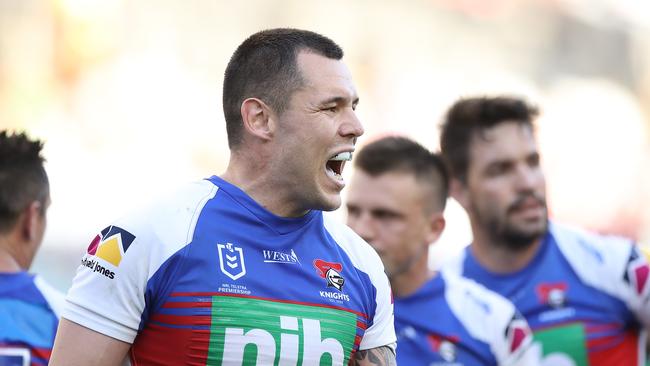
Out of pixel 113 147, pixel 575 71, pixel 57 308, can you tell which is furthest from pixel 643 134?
pixel 57 308

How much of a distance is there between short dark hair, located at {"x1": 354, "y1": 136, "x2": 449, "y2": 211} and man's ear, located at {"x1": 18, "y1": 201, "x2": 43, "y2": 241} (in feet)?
6.05

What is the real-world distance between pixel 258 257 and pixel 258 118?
0.46 m

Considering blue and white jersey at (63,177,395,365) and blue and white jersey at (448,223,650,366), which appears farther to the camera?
blue and white jersey at (448,223,650,366)

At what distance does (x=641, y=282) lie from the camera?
230 inches

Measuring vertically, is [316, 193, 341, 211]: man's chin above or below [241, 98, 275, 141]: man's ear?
below

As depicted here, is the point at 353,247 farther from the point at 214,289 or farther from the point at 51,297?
the point at 51,297

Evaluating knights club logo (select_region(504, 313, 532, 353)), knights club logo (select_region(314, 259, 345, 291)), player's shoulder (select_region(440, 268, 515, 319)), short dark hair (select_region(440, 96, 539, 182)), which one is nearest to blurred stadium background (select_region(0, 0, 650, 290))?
short dark hair (select_region(440, 96, 539, 182))

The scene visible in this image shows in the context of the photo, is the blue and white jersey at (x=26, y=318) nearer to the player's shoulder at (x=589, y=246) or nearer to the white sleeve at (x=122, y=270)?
the white sleeve at (x=122, y=270)

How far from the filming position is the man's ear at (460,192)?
261 inches

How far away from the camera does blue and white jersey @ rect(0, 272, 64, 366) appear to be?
15.0 feet

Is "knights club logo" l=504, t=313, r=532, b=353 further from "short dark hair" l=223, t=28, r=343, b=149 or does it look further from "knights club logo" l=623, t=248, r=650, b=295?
"short dark hair" l=223, t=28, r=343, b=149

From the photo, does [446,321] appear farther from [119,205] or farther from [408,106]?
[408,106]

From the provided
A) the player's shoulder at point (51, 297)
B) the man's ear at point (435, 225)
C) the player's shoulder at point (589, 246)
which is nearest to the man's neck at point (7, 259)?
the player's shoulder at point (51, 297)

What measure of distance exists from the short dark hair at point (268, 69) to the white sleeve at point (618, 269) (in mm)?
→ 2971
